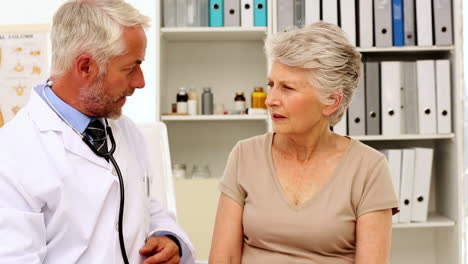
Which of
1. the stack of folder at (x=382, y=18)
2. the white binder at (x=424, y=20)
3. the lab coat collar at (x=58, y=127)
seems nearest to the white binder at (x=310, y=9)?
the stack of folder at (x=382, y=18)

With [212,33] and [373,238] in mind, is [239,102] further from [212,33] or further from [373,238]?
[373,238]

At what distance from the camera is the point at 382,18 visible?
2582 millimetres

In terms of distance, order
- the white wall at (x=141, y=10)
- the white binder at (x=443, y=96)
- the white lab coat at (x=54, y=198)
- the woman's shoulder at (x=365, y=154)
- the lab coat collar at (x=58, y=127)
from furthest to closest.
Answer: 1. the white wall at (x=141, y=10)
2. the white binder at (x=443, y=96)
3. the woman's shoulder at (x=365, y=154)
4. the lab coat collar at (x=58, y=127)
5. the white lab coat at (x=54, y=198)

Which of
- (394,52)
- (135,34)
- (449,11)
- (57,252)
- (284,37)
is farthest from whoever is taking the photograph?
(394,52)

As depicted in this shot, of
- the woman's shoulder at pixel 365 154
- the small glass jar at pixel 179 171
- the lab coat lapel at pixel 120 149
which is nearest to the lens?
the lab coat lapel at pixel 120 149

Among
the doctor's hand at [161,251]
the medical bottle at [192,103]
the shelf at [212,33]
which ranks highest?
the shelf at [212,33]

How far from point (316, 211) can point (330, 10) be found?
4.77ft

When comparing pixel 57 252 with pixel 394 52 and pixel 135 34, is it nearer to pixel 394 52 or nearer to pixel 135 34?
pixel 135 34

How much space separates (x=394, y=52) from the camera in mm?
2740

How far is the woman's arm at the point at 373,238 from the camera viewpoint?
52.4 inches

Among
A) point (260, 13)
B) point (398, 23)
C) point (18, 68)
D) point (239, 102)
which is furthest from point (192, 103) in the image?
point (398, 23)

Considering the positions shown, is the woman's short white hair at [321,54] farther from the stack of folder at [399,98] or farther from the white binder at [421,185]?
the white binder at [421,185]

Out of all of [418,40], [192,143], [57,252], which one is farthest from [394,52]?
[57,252]

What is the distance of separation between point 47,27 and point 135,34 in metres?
1.51
